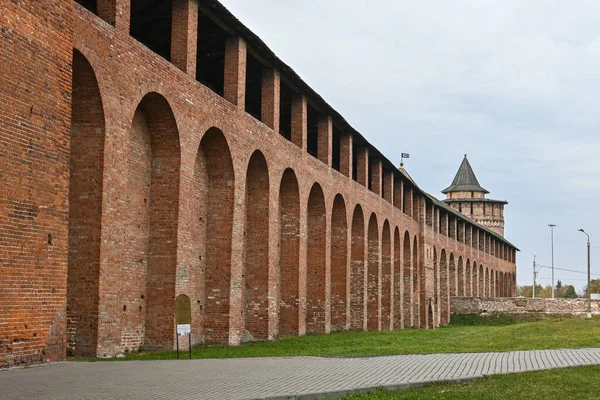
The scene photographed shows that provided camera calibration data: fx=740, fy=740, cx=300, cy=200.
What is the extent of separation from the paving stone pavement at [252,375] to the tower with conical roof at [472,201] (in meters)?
62.2

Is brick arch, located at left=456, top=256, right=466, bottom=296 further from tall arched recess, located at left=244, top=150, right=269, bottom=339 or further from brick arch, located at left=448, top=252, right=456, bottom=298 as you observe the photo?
tall arched recess, located at left=244, top=150, right=269, bottom=339

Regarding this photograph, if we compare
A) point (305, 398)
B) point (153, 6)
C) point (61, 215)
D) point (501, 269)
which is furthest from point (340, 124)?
point (501, 269)

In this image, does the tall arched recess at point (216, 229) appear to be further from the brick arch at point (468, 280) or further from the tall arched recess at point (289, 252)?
the brick arch at point (468, 280)

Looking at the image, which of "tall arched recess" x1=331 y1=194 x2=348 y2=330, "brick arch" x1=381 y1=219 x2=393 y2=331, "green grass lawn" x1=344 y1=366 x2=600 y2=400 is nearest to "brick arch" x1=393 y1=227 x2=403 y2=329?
"brick arch" x1=381 y1=219 x2=393 y2=331

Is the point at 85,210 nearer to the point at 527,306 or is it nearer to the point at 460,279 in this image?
the point at 527,306

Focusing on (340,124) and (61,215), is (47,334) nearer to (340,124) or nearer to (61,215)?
(61,215)

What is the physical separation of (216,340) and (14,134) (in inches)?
338

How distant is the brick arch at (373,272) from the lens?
30250 millimetres

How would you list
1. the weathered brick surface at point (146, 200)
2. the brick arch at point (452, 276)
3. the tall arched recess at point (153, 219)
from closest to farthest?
1. the weathered brick surface at point (146, 200)
2. the tall arched recess at point (153, 219)
3. the brick arch at point (452, 276)

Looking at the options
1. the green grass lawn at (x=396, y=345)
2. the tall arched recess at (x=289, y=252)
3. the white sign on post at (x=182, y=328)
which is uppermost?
the tall arched recess at (x=289, y=252)

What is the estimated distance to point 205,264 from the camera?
1706cm

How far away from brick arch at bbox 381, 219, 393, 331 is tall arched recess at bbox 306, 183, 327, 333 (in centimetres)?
829

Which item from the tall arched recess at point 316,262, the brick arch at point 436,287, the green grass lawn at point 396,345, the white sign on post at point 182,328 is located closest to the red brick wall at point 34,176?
the white sign on post at point 182,328

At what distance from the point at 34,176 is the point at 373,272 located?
2247cm
